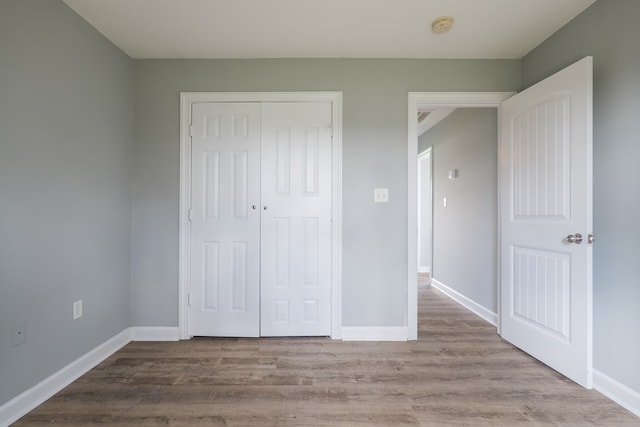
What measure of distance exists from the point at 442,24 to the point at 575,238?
1632 mm

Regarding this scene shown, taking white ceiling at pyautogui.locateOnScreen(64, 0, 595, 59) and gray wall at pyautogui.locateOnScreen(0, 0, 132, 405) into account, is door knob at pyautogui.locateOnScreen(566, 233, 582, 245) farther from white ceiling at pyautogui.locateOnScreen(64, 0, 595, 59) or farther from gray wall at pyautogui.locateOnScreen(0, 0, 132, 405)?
gray wall at pyautogui.locateOnScreen(0, 0, 132, 405)

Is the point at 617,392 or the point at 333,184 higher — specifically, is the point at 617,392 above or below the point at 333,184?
below

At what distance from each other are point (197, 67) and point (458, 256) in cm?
341

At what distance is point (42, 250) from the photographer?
1647 millimetres

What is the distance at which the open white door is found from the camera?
5.74 feet

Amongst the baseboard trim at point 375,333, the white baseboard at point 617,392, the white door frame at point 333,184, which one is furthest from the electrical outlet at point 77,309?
the white baseboard at point 617,392

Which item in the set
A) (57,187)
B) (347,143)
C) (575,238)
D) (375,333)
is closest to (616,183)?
(575,238)

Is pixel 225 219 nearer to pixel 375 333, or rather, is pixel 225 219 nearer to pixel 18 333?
pixel 18 333

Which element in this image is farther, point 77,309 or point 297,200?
point 297,200

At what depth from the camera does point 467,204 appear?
329 centimetres

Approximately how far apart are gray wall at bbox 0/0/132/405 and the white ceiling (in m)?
0.33

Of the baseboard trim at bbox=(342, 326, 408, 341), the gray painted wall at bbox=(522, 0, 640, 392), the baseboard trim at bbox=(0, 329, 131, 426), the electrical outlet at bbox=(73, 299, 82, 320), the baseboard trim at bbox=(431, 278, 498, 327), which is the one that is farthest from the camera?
the baseboard trim at bbox=(431, 278, 498, 327)

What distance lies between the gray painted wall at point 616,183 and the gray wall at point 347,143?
78 cm

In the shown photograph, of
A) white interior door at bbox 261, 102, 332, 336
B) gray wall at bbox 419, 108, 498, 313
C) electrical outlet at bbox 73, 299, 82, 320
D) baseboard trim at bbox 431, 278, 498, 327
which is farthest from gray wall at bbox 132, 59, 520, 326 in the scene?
baseboard trim at bbox 431, 278, 498, 327
